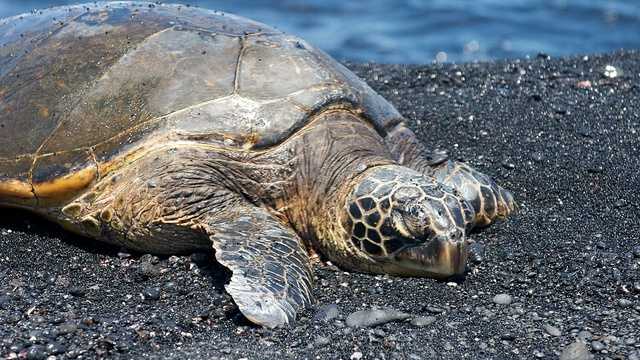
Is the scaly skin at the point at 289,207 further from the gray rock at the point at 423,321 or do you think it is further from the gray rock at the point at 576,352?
the gray rock at the point at 576,352

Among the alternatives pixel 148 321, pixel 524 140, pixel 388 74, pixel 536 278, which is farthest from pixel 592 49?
pixel 148 321

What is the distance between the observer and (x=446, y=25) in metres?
12.7

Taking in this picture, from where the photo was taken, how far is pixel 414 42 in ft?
39.2

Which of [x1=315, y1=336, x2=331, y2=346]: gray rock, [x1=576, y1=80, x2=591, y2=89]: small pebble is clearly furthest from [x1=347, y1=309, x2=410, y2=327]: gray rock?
[x1=576, y1=80, x2=591, y2=89]: small pebble

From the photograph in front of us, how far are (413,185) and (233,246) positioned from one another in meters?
0.90

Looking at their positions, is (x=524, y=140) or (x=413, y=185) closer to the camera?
(x=413, y=185)

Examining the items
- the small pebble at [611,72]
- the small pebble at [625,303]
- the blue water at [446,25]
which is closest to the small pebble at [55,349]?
the small pebble at [625,303]

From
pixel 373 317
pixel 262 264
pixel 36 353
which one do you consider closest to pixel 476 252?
pixel 373 317

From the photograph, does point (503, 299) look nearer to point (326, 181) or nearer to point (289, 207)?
point (326, 181)

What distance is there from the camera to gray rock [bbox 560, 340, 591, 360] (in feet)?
12.1

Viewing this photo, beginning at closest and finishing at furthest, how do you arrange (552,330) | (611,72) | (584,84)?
(552,330) → (584,84) → (611,72)

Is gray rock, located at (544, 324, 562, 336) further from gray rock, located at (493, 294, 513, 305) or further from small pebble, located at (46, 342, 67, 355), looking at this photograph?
small pebble, located at (46, 342, 67, 355)

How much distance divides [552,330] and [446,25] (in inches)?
363

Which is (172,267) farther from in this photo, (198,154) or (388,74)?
(388,74)
